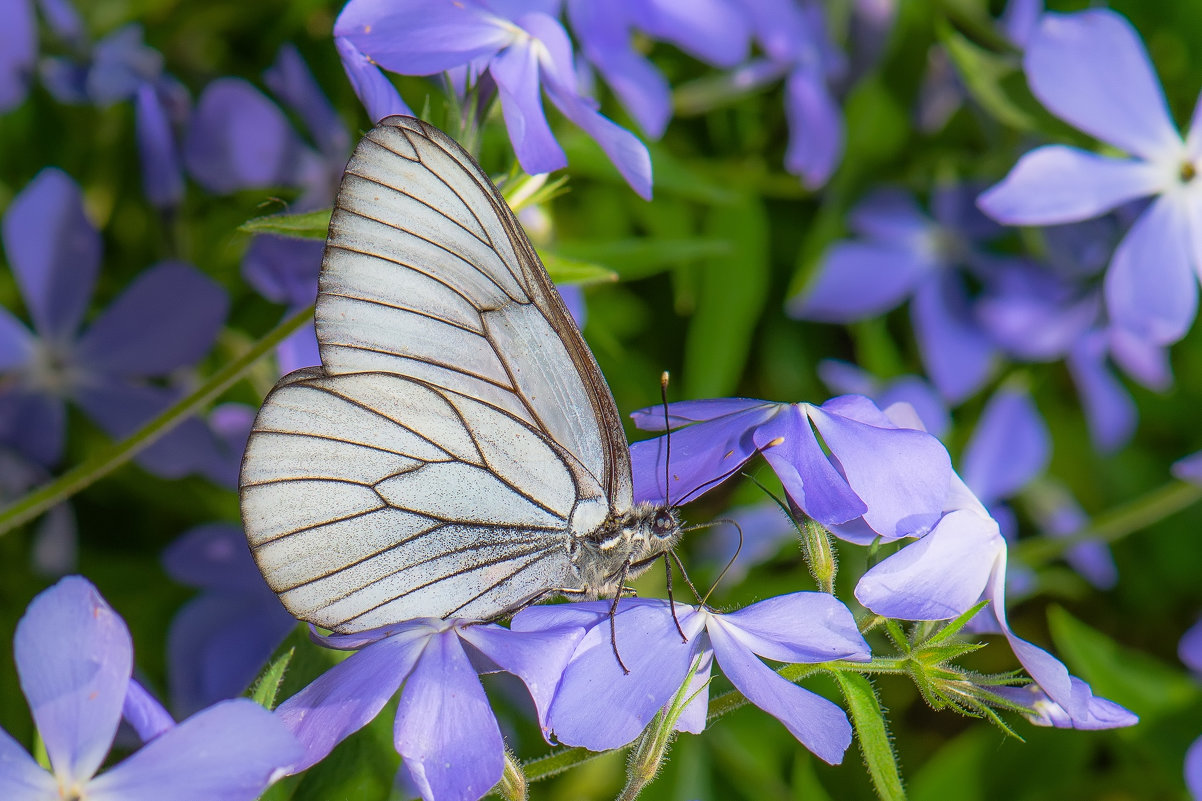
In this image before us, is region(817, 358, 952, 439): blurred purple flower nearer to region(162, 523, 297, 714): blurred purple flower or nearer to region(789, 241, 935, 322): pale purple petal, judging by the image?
region(789, 241, 935, 322): pale purple petal

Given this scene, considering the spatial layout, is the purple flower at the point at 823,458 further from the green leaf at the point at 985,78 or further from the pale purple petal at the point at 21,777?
the green leaf at the point at 985,78

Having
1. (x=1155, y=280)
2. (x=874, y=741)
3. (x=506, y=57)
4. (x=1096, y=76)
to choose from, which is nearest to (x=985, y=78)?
(x=1096, y=76)

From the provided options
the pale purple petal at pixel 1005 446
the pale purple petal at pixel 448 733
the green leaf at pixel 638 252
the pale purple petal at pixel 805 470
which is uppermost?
the pale purple petal at pixel 805 470

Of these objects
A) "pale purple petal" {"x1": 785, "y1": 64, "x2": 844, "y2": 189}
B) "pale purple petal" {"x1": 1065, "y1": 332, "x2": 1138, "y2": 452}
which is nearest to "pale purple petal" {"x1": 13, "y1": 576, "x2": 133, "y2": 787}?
"pale purple petal" {"x1": 785, "y1": 64, "x2": 844, "y2": 189}

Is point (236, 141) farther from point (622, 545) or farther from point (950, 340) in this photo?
point (950, 340)

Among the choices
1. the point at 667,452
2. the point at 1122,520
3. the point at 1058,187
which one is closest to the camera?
the point at 667,452

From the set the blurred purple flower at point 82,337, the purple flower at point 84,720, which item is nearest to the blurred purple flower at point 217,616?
the blurred purple flower at point 82,337

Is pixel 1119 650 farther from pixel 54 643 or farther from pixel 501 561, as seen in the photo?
pixel 54 643
